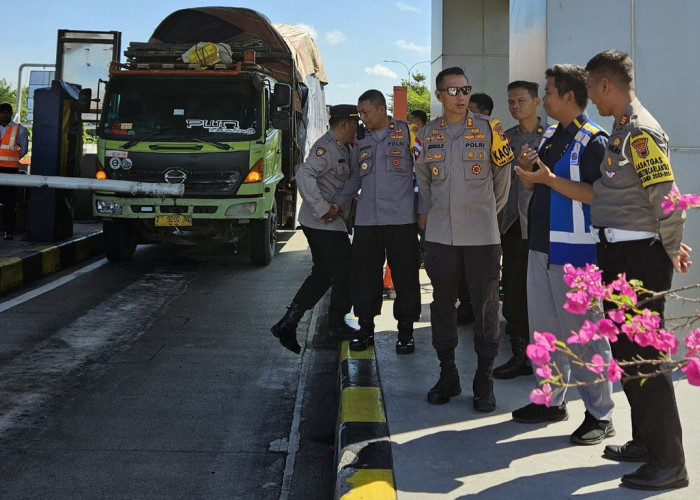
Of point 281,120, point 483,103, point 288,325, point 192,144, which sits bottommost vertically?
point 288,325

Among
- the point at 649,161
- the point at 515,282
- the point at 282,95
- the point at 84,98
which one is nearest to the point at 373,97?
the point at 515,282

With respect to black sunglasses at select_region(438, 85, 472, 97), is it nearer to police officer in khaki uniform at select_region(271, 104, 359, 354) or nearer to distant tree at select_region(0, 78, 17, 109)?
police officer in khaki uniform at select_region(271, 104, 359, 354)

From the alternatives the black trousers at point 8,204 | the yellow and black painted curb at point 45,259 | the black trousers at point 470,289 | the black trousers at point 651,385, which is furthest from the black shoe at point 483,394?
the black trousers at point 8,204

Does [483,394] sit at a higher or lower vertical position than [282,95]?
lower

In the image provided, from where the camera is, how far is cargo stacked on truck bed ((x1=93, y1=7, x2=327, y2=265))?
1032 cm

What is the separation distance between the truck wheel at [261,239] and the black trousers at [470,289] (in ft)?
20.3

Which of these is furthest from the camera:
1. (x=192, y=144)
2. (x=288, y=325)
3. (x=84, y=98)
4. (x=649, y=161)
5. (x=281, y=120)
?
(x=84, y=98)

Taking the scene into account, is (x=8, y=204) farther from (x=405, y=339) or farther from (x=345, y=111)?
(x=405, y=339)

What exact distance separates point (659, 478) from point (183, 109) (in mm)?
8247

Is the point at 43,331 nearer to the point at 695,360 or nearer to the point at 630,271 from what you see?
the point at 630,271

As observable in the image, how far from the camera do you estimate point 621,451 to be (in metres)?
3.79

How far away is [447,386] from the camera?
15.6 ft

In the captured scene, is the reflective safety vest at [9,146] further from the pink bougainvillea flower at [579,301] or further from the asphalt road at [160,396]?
the pink bougainvillea flower at [579,301]

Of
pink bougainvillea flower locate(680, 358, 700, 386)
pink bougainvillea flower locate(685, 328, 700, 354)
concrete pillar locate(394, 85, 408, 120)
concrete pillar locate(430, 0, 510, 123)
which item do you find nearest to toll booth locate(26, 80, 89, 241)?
concrete pillar locate(394, 85, 408, 120)
